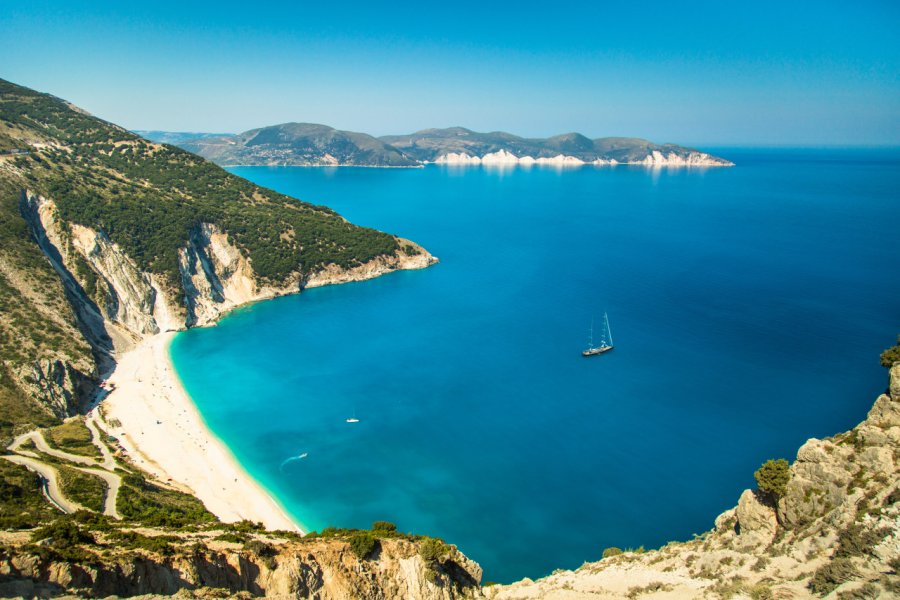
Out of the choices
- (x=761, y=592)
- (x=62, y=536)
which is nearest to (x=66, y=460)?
(x=62, y=536)

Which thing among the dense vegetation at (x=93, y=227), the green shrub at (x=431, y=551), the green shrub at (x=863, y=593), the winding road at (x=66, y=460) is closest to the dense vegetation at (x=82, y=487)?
the dense vegetation at (x=93, y=227)

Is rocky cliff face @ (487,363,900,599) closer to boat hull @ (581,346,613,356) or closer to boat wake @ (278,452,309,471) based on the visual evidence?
boat wake @ (278,452,309,471)

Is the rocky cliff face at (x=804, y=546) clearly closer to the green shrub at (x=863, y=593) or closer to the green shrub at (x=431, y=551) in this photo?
the green shrub at (x=863, y=593)

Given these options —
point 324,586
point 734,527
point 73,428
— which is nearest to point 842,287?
point 734,527

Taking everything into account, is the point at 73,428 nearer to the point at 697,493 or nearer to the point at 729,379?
the point at 697,493

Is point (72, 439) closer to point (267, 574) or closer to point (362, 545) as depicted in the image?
point (267, 574)

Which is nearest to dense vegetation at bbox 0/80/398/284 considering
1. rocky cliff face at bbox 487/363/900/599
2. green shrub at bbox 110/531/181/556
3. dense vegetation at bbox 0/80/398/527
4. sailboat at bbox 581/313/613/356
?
dense vegetation at bbox 0/80/398/527
